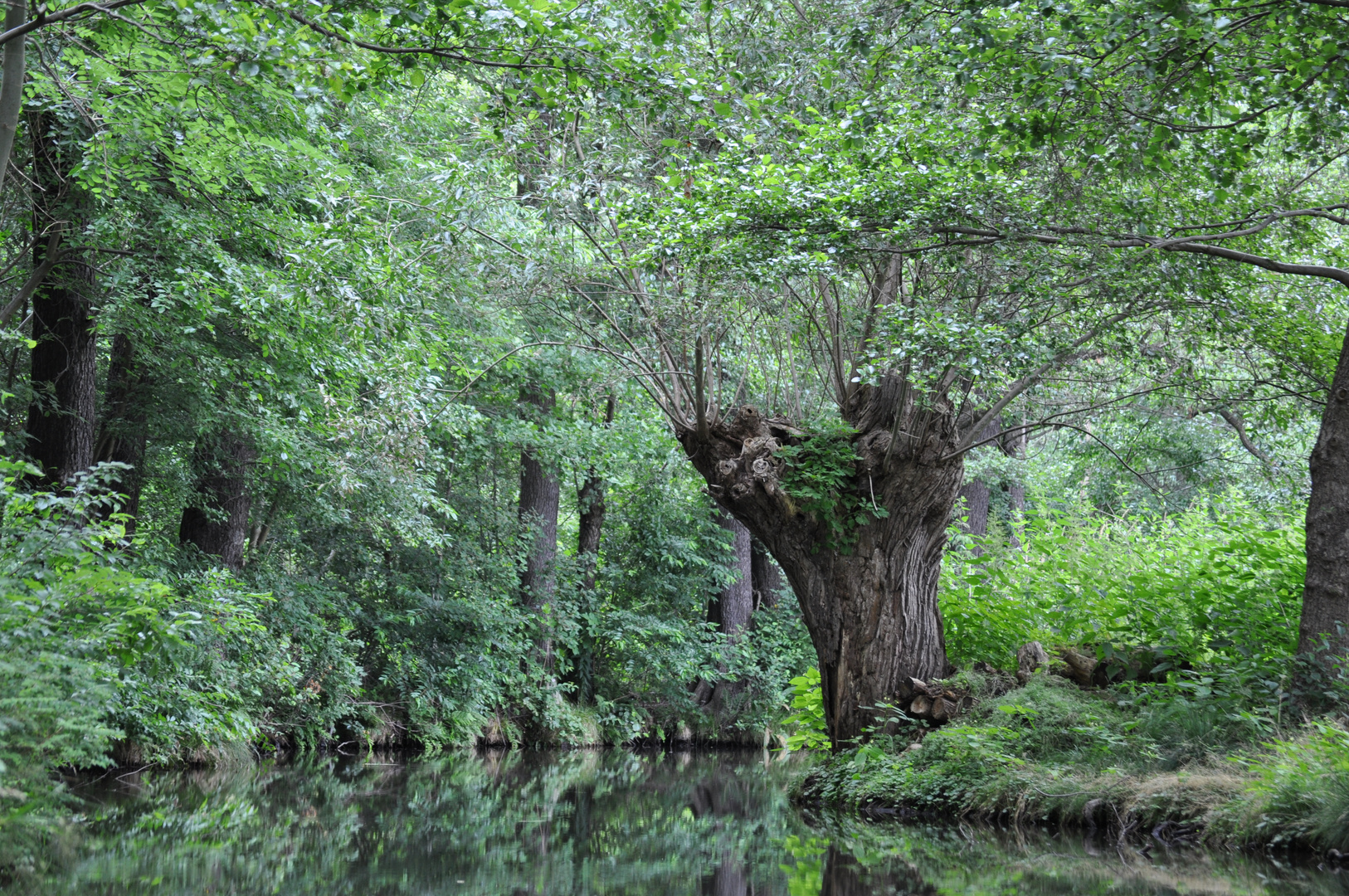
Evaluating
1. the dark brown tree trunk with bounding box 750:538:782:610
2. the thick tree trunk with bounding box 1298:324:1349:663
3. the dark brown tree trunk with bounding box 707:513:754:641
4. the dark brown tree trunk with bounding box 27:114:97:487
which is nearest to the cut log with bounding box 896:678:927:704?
the thick tree trunk with bounding box 1298:324:1349:663

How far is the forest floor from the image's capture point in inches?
234

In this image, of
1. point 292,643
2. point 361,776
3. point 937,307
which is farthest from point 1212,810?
point 292,643

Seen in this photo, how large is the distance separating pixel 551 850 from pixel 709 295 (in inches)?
184

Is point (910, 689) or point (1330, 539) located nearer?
point (1330, 539)

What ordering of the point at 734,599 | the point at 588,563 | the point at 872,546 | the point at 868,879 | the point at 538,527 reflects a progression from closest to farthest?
the point at 868,879, the point at 872,546, the point at 538,527, the point at 588,563, the point at 734,599

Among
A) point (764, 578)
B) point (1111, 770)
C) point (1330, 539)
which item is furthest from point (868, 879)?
point (764, 578)

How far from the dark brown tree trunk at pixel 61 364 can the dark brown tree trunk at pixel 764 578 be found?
47.9ft

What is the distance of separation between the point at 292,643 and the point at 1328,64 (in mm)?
12661

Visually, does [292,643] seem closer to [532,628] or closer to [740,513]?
[532,628]

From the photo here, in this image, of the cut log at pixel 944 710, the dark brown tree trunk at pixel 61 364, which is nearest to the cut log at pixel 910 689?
the cut log at pixel 944 710

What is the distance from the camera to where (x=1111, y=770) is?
734cm

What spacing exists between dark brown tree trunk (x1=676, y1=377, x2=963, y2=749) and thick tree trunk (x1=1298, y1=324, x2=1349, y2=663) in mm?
2980

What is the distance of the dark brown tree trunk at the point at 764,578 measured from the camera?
22.9 meters

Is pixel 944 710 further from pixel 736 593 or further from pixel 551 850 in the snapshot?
pixel 736 593
